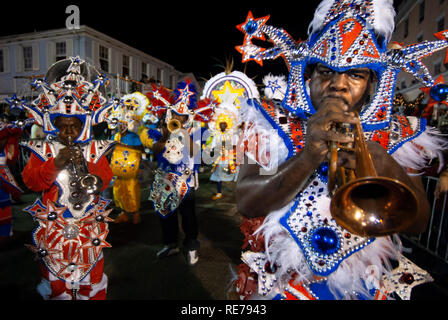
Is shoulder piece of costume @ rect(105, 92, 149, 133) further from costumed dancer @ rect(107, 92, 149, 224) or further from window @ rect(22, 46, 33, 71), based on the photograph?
window @ rect(22, 46, 33, 71)

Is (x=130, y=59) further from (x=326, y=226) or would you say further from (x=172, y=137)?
(x=326, y=226)

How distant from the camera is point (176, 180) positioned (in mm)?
4168

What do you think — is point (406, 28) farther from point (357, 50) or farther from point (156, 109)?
point (357, 50)

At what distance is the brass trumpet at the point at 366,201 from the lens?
3.14ft

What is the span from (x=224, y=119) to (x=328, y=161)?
6632 millimetres

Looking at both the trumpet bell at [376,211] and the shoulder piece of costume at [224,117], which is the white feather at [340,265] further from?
the shoulder piece of costume at [224,117]

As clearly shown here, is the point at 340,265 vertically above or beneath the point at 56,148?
beneath

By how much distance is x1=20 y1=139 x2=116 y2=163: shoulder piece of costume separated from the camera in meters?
2.60

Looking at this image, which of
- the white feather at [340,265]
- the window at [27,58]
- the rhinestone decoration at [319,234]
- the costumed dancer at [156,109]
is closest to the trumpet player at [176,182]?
the costumed dancer at [156,109]

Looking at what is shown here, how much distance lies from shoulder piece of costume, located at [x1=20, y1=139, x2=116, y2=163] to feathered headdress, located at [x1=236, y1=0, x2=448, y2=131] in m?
2.35

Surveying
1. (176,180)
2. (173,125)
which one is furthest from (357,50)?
(173,125)

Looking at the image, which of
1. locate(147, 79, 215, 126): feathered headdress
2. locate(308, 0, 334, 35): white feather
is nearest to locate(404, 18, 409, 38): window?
locate(147, 79, 215, 126): feathered headdress

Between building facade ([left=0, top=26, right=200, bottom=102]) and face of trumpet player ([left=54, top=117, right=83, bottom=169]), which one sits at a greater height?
building facade ([left=0, top=26, right=200, bottom=102])
